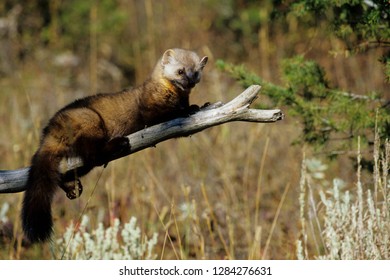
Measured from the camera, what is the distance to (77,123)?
13.4 feet

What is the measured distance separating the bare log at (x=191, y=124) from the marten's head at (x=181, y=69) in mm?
899

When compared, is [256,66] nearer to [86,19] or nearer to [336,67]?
[336,67]

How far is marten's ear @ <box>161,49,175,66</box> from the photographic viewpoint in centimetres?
488

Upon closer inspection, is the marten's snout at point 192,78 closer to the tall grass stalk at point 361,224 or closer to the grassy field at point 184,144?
the grassy field at point 184,144

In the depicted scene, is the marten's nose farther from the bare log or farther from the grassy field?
the bare log

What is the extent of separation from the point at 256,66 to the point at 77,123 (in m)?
6.15

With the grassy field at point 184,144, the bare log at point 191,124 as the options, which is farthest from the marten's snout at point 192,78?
the bare log at point 191,124

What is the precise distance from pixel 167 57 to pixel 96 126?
0.99 metres

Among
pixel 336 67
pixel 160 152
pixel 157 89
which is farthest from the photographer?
pixel 336 67

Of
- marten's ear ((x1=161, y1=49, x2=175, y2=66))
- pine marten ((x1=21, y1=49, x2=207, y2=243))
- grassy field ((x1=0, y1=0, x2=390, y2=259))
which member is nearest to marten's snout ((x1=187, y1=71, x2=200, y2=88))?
pine marten ((x1=21, y1=49, x2=207, y2=243))

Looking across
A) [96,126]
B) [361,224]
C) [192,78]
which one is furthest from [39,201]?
[361,224]

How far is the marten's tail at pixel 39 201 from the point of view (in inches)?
139

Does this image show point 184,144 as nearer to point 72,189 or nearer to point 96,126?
point 96,126

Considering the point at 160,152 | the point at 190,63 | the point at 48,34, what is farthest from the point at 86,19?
the point at 190,63
